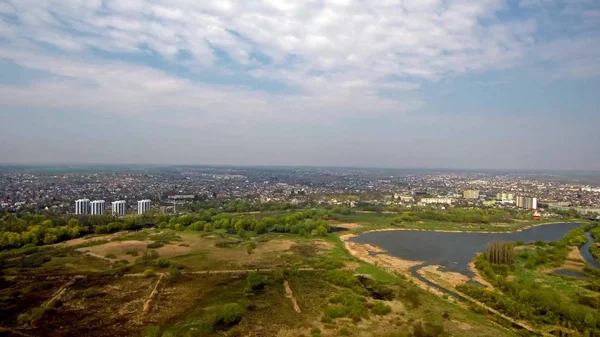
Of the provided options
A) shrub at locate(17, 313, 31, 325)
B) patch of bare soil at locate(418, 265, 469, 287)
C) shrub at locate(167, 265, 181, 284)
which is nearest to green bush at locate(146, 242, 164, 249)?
shrub at locate(167, 265, 181, 284)

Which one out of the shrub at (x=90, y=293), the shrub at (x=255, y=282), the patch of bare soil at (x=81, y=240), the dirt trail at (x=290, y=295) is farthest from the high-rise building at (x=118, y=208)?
the dirt trail at (x=290, y=295)

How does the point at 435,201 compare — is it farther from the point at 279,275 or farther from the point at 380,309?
the point at 380,309

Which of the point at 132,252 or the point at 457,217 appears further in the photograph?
the point at 457,217

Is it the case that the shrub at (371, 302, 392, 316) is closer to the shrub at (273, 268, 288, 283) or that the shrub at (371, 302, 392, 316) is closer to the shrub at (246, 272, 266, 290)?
the shrub at (273, 268, 288, 283)

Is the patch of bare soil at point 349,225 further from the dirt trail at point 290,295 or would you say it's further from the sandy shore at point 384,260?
the dirt trail at point 290,295

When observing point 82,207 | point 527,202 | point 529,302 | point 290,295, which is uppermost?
point 527,202

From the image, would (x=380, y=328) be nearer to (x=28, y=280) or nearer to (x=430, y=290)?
(x=430, y=290)

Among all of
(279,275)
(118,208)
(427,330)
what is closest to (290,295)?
(279,275)
